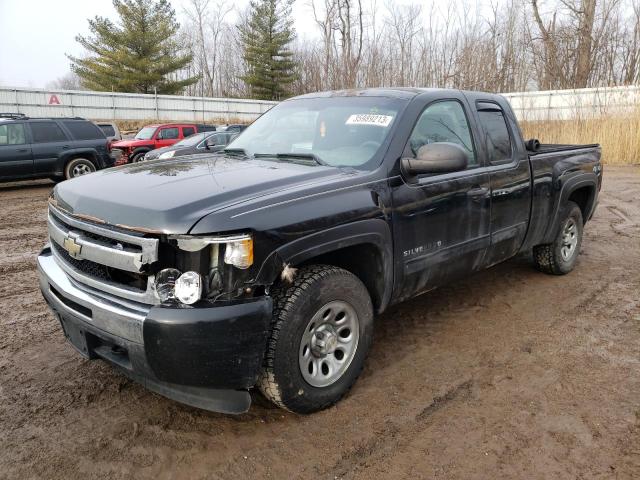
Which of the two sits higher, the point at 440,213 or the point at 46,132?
the point at 46,132

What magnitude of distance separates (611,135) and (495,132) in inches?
529

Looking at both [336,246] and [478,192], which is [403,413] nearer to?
[336,246]

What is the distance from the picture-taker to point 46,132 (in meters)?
12.6

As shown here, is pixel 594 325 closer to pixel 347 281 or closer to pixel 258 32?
pixel 347 281

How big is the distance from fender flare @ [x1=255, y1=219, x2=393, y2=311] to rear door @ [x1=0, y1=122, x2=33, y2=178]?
11825 mm

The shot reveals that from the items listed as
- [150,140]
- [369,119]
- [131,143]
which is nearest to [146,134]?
[150,140]

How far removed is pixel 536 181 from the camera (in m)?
4.51

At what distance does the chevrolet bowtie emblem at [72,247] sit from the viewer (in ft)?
8.71

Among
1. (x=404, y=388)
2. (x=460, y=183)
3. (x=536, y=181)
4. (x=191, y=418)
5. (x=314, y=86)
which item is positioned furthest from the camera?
(x=314, y=86)

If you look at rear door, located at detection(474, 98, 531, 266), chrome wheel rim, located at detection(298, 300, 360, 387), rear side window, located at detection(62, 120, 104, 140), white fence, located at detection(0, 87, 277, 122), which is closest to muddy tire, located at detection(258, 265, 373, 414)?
chrome wheel rim, located at detection(298, 300, 360, 387)

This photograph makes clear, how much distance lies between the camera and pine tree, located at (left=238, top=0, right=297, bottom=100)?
143 ft

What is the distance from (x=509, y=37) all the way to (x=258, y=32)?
2297 centimetres

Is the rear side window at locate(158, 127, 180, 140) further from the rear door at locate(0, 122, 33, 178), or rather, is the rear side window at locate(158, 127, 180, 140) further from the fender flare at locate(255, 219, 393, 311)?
the fender flare at locate(255, 219, 393, 311)

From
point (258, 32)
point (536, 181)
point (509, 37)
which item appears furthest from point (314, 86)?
point (536, 181)
